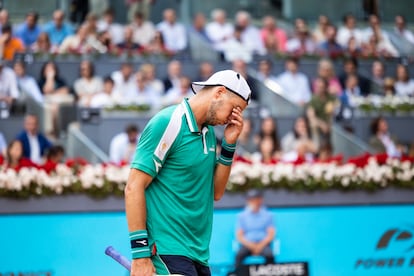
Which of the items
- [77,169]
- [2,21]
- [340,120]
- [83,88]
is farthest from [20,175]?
[2,21]

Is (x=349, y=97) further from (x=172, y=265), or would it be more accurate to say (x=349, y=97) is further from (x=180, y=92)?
(x=172, y=265)

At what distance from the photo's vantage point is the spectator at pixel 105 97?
1494 cm

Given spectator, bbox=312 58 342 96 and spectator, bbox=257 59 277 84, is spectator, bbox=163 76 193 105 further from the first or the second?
spectator, bbox=312 58 342 96

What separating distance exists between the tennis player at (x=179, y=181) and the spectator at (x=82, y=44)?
40.6 feet

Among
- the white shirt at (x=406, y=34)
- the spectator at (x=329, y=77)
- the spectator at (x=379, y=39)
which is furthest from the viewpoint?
the white shirt at (x=406, y=34)

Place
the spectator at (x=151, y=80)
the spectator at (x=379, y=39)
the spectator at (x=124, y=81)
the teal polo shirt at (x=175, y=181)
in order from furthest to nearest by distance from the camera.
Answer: the spectator at (x=379, y=39)
the spectator at (x=151, y=80)
the spectator at (x=124, y=81)
the teal polo shirt at (x=175, y=181)

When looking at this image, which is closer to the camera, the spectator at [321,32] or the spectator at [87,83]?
the spectator at [87,83]

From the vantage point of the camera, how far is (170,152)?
5301 millimetres

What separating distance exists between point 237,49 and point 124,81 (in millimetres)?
3555

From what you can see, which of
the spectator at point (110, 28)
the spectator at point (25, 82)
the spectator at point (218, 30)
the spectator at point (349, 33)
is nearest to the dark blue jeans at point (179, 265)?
the spectator at point (25, 82)

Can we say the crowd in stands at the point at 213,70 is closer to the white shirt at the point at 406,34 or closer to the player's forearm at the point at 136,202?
the white shirt at the point at 406,34

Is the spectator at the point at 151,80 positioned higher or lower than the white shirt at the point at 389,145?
higher

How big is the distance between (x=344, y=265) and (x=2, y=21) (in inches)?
394

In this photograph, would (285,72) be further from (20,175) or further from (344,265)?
(20,175)
